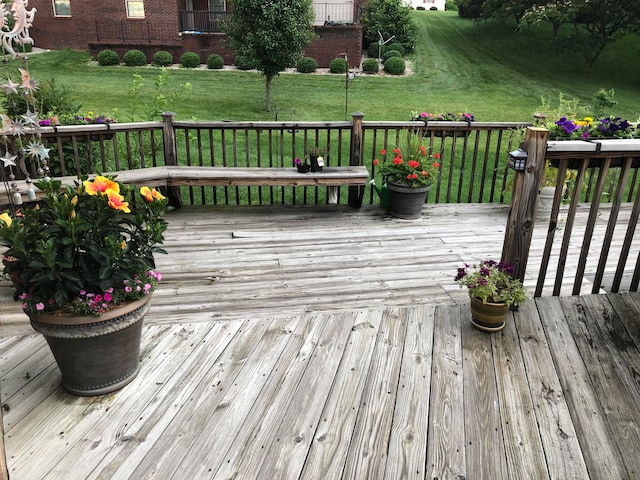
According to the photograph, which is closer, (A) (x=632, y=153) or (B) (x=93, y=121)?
(A) (x=632, y=153)

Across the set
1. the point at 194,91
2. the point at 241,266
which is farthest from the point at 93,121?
the point at 194,91

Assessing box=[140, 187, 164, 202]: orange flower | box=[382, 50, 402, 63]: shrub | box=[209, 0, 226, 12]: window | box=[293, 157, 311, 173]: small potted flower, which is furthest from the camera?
box=[209, 0, 226, 12]: window

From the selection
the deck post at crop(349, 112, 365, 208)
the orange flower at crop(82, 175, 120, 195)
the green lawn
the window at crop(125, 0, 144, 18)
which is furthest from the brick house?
the orange flower at crop(82, 175, 120, 195)

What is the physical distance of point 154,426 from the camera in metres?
2.15

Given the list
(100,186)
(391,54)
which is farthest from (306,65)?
(100,186)

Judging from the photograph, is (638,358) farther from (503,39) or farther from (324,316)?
(503,39)

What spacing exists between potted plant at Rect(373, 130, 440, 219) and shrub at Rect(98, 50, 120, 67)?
14.0 meters

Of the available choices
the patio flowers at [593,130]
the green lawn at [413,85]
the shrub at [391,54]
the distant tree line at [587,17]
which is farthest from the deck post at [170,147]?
the distant tree line at [587,17]

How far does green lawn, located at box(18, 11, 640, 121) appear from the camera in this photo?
1185cm

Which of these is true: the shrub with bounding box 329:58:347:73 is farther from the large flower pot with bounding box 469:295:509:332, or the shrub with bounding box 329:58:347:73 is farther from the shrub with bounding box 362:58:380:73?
the large flower pot with bounding box 469:295:509:332

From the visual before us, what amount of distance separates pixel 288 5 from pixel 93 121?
603cm

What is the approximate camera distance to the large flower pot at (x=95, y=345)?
215cm

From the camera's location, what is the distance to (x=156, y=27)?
17.3 metres

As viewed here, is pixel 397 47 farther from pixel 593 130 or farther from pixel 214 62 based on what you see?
pixel 593 130
